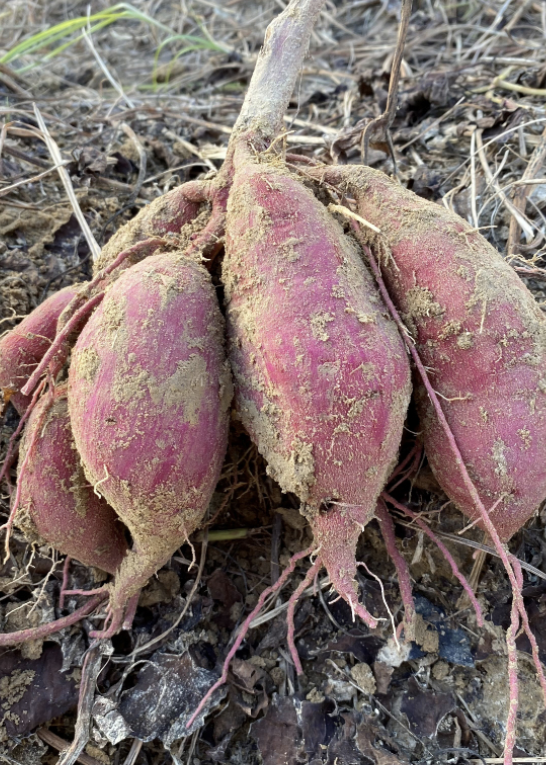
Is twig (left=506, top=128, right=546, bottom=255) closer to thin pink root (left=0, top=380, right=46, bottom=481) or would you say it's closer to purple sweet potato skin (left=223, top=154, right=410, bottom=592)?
purple sweet potato skin (left=223, top=154, right=410, bottom=592)

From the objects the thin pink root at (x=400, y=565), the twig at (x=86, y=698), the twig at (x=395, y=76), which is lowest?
the twig at (x=86, y=698)

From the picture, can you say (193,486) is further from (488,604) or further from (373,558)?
(488,604)

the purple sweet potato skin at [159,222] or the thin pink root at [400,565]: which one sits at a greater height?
the purple sweet potato skin at [159,222]

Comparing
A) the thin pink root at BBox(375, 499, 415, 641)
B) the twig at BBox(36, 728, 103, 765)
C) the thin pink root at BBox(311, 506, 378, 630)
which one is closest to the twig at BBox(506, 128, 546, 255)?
the thin pink root at BBox(375, 499, 415, 641)

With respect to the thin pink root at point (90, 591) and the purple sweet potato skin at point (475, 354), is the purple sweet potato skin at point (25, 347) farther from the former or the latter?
the purple sweet potato skin at point (475, 354)

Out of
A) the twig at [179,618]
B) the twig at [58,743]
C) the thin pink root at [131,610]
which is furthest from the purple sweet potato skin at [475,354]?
the twig at [58,743]

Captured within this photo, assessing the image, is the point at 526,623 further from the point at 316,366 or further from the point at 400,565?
the point at 316,366

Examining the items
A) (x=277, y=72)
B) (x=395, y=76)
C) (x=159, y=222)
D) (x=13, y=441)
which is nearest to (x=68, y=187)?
(x=159, y=222)

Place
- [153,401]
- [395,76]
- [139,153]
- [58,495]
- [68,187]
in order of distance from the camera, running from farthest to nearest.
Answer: [139,153]
[68,187]
[395,76]
[58,495]
[153,401]
